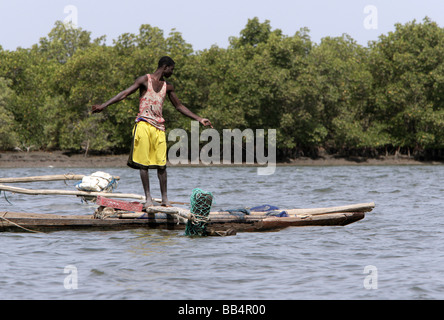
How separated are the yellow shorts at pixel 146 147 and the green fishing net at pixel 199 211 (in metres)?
0.84

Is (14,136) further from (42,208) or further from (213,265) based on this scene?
(213,265)

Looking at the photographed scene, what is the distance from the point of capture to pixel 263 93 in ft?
150

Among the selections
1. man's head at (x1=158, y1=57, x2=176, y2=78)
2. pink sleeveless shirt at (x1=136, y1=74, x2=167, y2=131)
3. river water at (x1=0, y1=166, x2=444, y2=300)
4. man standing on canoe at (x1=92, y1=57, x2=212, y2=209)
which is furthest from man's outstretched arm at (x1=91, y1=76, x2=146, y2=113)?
river water at (x1=0, y1=166, x2=444, y2=300)

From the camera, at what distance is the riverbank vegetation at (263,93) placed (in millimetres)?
45719

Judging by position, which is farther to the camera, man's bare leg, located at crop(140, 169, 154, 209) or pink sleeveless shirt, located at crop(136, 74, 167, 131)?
man's bare leg, located at crop(140, 169, 154, 209)

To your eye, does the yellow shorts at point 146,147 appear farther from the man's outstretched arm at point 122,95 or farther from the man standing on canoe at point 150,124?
the man's outstretched arm at point 122,95

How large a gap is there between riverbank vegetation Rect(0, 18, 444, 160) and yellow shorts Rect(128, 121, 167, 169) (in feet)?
118

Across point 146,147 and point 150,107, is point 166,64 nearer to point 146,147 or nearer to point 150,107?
point 150,107

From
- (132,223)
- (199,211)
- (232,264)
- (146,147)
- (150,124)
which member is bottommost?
(232,264)

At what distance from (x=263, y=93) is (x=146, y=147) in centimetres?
3707

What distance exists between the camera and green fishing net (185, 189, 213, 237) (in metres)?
9.23

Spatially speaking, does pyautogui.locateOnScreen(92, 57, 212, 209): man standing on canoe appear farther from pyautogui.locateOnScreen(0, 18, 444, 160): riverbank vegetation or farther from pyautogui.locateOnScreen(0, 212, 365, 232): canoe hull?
pyautogui.locateOnScreen(0, 18, 444, 160): riverbank vegetation

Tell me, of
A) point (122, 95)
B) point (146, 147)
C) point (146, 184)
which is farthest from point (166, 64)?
point (146, 184)
